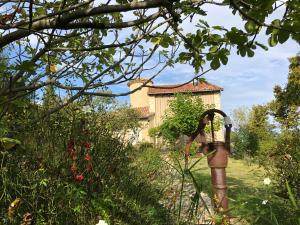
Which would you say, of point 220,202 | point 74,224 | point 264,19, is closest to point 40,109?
point 74,224

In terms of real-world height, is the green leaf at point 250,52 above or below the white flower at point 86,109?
below

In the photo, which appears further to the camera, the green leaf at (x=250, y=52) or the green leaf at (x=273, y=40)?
the green leaf at (x=250, y=52)

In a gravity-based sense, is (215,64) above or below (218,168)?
above

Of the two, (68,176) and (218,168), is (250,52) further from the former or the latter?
(68,176)

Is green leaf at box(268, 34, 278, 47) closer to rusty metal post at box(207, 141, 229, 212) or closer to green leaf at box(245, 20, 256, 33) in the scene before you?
green leaf at box(245, 20, 256, 33)

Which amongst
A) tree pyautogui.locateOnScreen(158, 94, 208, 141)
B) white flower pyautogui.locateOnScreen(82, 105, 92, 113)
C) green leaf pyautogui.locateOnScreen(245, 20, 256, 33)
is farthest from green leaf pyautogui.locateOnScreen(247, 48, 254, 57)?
tree pyautogui.locateOnScreen(158, 94, 208, 141)

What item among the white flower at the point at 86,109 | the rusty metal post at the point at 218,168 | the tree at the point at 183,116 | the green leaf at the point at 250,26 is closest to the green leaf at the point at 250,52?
the green leaf at the point at 250,26

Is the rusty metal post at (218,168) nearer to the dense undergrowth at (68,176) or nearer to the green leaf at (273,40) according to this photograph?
the dense undergrowth at (68,176)

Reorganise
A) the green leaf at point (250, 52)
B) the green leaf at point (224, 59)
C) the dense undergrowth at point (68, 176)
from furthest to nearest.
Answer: the dense undergrowth at point (68, 176) < the green leaf at point (224, 59) < the green leaf at point (250, 52)

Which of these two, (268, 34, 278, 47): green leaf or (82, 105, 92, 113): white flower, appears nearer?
(268, 34, 278, 47): green leaf

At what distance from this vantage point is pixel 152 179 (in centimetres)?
635

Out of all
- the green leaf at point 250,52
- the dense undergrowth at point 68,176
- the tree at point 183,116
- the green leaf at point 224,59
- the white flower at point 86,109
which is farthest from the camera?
the tree at point 183,116

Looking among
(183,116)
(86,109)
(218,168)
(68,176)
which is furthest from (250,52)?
(183,116)

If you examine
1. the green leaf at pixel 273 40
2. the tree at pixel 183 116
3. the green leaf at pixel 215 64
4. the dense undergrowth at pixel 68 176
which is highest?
the tree at pixel 183 116
